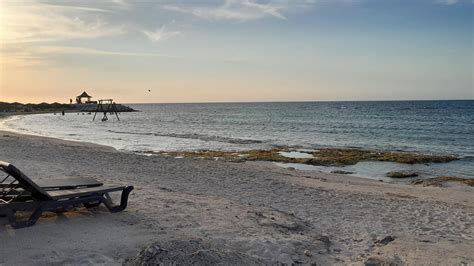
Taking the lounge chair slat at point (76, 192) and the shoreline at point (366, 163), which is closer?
the lounge chair slat at point (76, 192)

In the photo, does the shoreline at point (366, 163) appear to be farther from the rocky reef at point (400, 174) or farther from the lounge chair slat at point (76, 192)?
the lounge chair slat at point (76, 192)

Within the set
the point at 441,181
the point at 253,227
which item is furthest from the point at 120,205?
the point at 441,181

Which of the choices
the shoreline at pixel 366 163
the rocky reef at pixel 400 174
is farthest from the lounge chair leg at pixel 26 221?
the rocky reef at pixel 400 174

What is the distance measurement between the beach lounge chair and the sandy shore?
18 cm

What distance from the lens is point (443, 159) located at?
19.4 metres

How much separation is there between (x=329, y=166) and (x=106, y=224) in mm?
13065

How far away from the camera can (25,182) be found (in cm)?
545

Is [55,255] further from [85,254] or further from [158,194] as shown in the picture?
[158,194]

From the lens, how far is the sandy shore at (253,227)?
502 cm

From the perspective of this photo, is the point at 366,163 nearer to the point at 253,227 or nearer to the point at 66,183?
the point at 253,227

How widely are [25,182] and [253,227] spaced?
333cm

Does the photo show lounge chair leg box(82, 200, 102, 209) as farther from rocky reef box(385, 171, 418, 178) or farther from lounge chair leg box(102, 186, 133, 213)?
rocky reef box(385, 171, 418, 178)

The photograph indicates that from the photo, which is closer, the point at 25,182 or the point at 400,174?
the point at 25,182

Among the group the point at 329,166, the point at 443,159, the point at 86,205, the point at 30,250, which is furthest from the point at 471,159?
the point at 30,250
